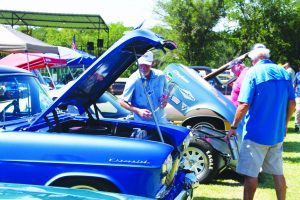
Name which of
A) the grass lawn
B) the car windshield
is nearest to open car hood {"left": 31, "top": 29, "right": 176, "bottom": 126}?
the car windshield

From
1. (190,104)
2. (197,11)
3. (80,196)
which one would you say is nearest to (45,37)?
(197,11)

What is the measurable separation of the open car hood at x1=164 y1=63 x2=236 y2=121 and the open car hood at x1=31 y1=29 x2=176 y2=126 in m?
2.71

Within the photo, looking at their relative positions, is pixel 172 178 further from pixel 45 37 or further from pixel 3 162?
pixel 45 37

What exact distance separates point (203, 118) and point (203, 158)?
161 centimetres

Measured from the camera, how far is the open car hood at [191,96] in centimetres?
764

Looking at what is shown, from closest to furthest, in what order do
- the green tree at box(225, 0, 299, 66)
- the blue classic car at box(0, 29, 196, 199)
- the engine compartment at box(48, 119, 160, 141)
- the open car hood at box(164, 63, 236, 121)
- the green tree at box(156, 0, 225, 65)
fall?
the blue classic car at box(0, 29, 196, 199) → the engine compartment at box(48, 119, 160, 141) → the open car hood at box(164, 63, 236, 121) → the green tree at box(225, 0, 299, 66) → the green tree at box(156, 0, 225, 65)

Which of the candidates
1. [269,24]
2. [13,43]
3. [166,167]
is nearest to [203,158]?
[166,167]

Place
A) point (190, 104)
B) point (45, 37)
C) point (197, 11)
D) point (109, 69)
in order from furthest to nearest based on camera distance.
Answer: point (45, 37), point (197, 11), point (190, 104), point (109, 69)

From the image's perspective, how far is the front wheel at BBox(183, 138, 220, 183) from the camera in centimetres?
648

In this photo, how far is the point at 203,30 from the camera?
1489 inches

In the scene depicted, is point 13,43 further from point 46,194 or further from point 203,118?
point 46,194

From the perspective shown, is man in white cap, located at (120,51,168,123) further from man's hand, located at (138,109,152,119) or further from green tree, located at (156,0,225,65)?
green tree, located at (156,0,225,65)

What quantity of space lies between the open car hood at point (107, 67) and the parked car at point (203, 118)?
2007 mm

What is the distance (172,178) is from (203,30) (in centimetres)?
3432
